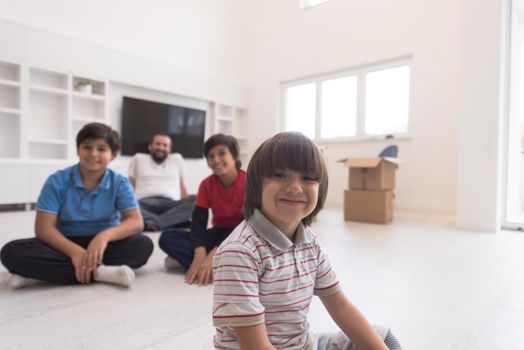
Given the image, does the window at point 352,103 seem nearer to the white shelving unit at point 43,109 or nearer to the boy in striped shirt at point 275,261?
the white shelving unit at point 43,109

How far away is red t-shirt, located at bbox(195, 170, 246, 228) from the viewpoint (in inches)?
60.2

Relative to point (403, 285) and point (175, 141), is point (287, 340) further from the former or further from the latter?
point (175, 141)

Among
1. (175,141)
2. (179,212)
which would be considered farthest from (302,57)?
(179,212)

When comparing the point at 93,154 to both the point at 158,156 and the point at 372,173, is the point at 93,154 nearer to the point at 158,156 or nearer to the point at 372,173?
the point at 158,156

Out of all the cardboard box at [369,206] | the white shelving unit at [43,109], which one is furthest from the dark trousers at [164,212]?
the white shelving unit at [43,109]

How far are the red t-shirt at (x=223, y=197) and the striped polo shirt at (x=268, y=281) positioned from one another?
2.91 feet

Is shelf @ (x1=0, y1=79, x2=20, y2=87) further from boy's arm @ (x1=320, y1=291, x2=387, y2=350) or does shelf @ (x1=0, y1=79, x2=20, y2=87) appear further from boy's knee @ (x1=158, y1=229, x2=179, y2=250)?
boy's arm @ (x1=320, y1=291, x2=387, y2=350)

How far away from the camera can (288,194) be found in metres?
0.58

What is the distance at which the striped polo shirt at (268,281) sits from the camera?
1.71ft

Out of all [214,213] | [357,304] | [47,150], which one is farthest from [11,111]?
[357,304]

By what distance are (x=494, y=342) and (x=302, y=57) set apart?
4.97m

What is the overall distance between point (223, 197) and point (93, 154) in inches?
22.6

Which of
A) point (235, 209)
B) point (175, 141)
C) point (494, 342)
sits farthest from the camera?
point (175, 141)

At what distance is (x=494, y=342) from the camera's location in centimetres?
94
